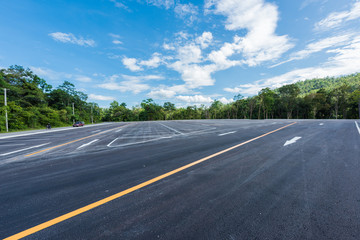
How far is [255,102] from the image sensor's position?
2694 inches

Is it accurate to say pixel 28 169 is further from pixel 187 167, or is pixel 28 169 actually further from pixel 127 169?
pixel 187 167

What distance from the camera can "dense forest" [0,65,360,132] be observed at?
34812mm

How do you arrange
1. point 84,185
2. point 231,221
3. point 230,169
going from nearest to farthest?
point 231,221 < point 84,185 < point 230,169

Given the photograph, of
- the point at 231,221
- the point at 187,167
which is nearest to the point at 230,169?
the point at 187,167

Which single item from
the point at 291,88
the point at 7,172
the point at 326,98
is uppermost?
the point at 291,88

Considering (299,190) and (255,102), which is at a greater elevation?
(255,102)

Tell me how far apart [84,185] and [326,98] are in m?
75.5

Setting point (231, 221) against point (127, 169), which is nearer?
point (231, 221)

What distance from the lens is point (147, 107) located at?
94.5 meters

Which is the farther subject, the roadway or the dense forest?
the dense forest

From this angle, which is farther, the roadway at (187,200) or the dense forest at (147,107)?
the dense forest at (147,107)

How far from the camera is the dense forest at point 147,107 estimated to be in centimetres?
3481

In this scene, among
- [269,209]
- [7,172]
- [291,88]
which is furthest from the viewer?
[291,88]

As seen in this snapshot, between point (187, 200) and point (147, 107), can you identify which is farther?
point (147, 107)
